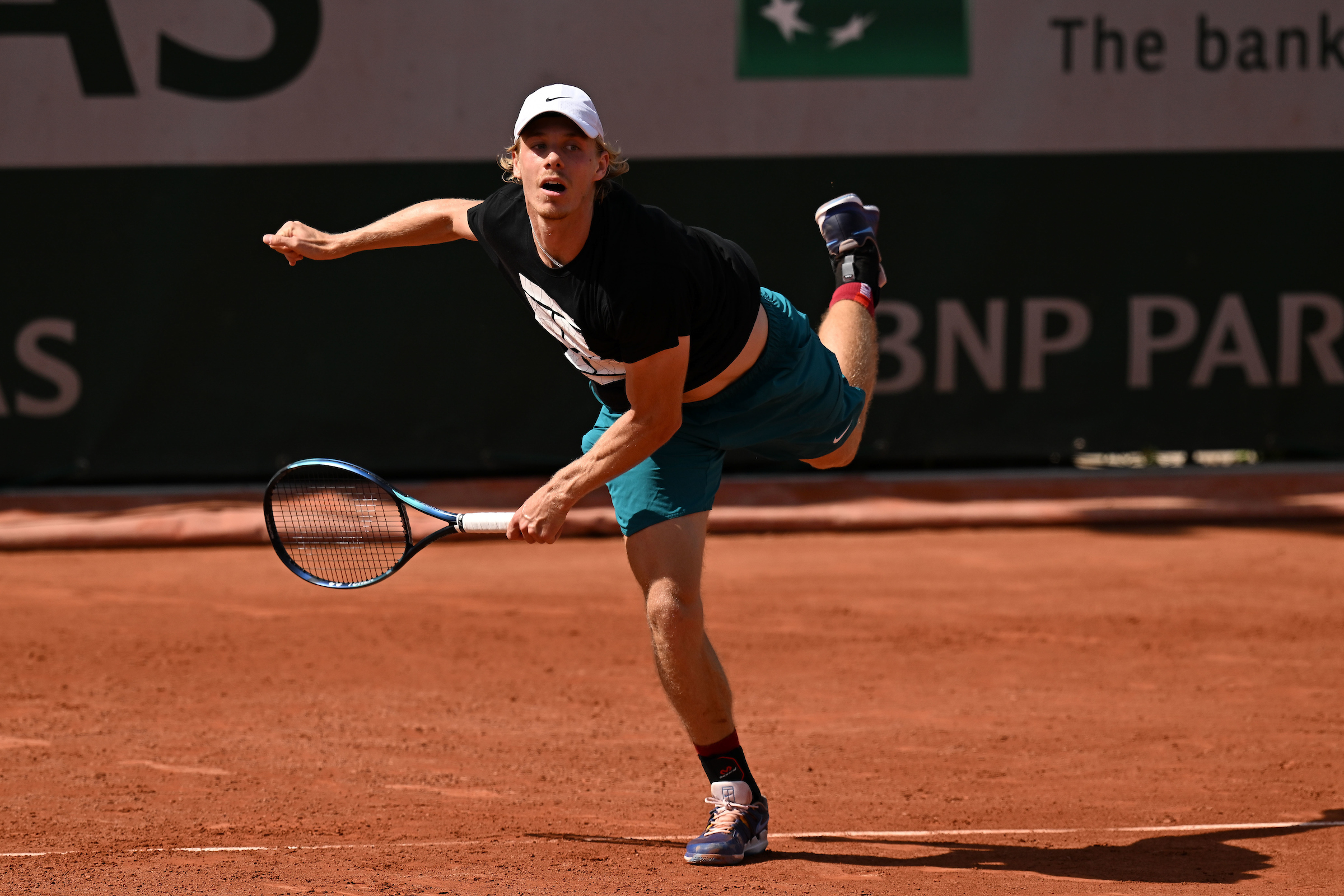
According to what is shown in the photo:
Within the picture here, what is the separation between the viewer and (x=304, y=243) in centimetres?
415

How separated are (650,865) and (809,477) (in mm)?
4490

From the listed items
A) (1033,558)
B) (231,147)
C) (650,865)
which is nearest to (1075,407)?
(1033,558)

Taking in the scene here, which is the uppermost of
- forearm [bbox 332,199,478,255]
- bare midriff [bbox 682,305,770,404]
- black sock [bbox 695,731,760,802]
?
forearm [bbox 332,199,478,255]

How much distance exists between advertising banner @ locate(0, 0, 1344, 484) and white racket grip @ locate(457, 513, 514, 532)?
4.47 meters

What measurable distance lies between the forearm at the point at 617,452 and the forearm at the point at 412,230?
81 cm

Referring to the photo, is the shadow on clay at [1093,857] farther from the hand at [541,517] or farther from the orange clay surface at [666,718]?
the hand at [541,517]

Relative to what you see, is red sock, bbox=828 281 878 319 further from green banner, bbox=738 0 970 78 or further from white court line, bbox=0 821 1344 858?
green banner, bbox=738 0 970 78

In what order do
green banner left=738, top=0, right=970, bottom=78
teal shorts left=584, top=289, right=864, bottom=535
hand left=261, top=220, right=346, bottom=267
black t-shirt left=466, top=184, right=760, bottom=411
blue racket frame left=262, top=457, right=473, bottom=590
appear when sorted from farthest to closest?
green banner left=738, top=0, right=970, bottom=78 → hand left=261, top=220, right=346, bottom=267 → teal shorts left=584, top=289, right=864, bottom=535 → blue racket frame left=262, top=457, right=473, bottom=590 → black t-shirt left=466, top=184, right=760, bottom=411

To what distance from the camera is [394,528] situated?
14.4 ft

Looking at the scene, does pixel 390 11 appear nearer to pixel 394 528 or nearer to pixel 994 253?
pixel 994 253

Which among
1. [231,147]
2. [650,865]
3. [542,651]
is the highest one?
[231,147]

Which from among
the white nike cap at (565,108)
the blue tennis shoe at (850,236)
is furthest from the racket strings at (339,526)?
the blue tennis shoe at (850,236)

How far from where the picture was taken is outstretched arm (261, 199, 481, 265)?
13.4 ft

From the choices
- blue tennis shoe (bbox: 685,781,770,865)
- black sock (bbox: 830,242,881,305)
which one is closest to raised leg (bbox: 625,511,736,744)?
blue tennis shoe (bbox: 685,781,770,865)
